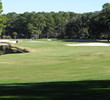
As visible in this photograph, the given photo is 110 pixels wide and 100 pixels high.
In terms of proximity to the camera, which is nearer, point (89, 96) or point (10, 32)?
point (89, 96)

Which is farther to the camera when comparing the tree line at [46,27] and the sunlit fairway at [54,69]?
the tree line at [46,27]

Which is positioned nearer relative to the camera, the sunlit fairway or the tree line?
the sunlit fairway

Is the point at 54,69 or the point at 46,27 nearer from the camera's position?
the point at 54,69

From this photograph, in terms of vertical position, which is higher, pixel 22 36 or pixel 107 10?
pixel 107 10

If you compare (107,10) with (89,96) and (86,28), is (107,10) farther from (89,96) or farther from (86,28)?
(89,96)

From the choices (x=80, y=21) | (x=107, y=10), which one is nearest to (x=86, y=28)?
(x=80, y=21)

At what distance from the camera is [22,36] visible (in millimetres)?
158625

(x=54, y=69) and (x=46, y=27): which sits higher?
(x=54, y=69)

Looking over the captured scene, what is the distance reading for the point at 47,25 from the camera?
Result: 15550 cm

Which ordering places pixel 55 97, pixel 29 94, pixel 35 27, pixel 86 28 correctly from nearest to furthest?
pixel 55 97 → pixel 29 94 → pixel 86 28 → pixel 35 27

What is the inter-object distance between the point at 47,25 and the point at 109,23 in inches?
2680

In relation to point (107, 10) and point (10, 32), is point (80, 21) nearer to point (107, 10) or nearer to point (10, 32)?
point (107, 10)

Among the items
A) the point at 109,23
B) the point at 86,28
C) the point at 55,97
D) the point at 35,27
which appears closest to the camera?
the point at 55,97

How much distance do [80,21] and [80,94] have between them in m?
120
